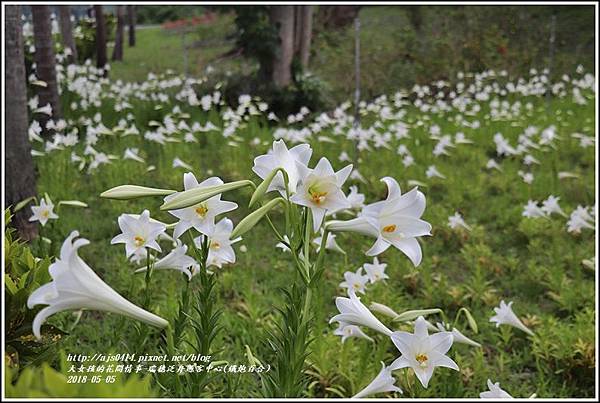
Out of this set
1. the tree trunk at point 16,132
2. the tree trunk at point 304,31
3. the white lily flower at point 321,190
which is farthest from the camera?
the tree trunk at point 304,31

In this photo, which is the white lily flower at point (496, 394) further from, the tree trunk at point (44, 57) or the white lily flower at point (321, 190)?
the tree trunk at point (44, 57)

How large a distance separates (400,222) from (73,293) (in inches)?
31.1

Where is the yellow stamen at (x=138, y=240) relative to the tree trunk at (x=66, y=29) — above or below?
above

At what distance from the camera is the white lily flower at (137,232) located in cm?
177

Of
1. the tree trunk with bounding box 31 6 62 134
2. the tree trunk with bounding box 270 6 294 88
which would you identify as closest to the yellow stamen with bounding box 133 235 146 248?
the tree trunk with bounding box 31 6 62 134

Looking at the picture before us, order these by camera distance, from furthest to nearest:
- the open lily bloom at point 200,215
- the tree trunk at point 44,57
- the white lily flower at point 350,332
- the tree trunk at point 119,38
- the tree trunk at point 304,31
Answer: the tree trunk at point 119,38 → the tree trunk at point 304,31 → the tree trunk at point 44,57 → the white lily flower at point 350,332 → the open lily bloom at point 200,215

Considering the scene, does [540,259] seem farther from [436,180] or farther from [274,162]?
[274,162]

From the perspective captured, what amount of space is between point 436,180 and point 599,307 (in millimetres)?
2596

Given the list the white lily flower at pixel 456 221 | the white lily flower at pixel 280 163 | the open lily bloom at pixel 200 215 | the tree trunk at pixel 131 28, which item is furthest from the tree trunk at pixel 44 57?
the tree trunk at pixel 131 28

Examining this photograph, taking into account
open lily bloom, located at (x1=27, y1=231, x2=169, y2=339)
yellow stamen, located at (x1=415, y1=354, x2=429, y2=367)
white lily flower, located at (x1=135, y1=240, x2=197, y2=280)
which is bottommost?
yellow stamen, located at (x1=415, y1=354, x2=429, y2=367)

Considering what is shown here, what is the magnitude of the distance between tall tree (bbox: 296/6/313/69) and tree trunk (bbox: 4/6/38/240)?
5.79m

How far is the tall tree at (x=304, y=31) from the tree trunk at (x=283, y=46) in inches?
13.3

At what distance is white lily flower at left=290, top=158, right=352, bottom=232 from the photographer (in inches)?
56.5

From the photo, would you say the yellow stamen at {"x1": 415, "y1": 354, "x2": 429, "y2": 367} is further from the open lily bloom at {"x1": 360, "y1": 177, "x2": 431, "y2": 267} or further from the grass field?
the open lily bloom at {"x1": 360, "y1": 177, "x2": 431, "y2": 267}
